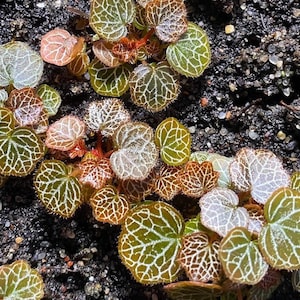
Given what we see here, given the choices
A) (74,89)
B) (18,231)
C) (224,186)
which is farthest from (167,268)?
(74,89)

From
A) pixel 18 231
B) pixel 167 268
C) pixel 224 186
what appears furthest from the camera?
pixel 18 231

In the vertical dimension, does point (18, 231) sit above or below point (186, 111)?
below

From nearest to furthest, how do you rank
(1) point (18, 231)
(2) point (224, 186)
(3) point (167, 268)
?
(3) point (167, 268)
(2) point (224, 186)
(1) point (18, 231)

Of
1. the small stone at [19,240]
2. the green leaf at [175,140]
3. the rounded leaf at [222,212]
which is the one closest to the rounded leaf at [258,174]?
the rounded leaf at [222,212]

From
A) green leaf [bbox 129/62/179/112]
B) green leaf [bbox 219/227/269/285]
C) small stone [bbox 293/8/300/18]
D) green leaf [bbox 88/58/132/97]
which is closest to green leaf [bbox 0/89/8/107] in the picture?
green leaf [bbox 88/58/132/97]

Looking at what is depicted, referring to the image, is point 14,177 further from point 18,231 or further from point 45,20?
point 45,20

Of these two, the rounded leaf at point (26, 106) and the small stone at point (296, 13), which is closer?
the rounded leaf at point (26, 106)

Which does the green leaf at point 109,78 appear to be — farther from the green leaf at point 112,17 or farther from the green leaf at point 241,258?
the green leaf at point 241,258
